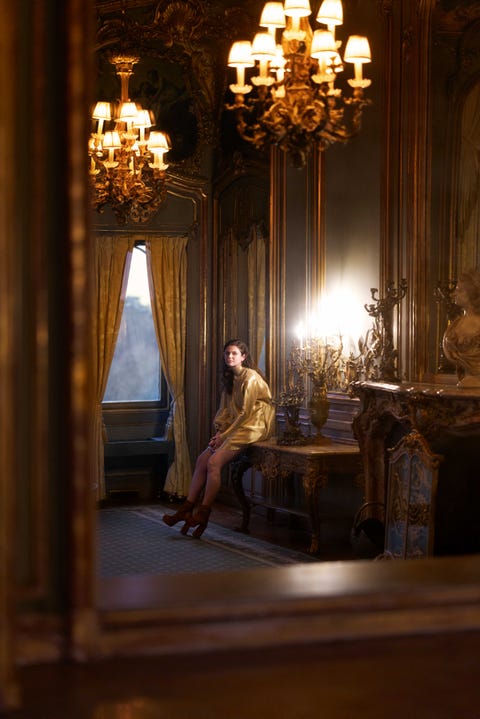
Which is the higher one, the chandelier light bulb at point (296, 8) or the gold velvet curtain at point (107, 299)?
the chandelier light bulb at point (296, 8)

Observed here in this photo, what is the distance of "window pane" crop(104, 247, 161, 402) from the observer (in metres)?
11.3

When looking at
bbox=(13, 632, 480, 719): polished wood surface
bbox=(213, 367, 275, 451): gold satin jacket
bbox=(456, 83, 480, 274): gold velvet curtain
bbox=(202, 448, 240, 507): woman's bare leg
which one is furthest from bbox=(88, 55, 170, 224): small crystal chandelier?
bbox=(13, 632, 480, 719): polished wood surface

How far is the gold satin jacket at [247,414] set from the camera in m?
9.11

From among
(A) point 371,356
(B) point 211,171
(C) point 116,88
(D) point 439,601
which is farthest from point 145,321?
(D) point 439,601

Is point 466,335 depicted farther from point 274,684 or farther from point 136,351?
point 136,351

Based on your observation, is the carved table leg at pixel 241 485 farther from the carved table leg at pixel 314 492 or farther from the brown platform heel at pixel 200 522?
the carved table leg at pixel 314 492

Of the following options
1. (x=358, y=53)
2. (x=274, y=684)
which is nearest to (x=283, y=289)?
(x=358, y=53)

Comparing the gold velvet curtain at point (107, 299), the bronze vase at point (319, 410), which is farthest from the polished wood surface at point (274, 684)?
the gold velvet curtain at point (107, 299)

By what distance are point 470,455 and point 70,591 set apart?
509 centimetres

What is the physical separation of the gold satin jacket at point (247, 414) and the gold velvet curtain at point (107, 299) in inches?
71.9

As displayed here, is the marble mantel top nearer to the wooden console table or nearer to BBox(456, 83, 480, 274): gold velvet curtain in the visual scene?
BBox(456, 83, 480, 274): gold velvet curtain

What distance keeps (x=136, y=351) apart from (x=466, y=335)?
5488 mm

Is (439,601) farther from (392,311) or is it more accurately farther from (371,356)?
(371,356)

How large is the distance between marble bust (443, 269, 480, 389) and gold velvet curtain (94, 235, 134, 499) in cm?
505
